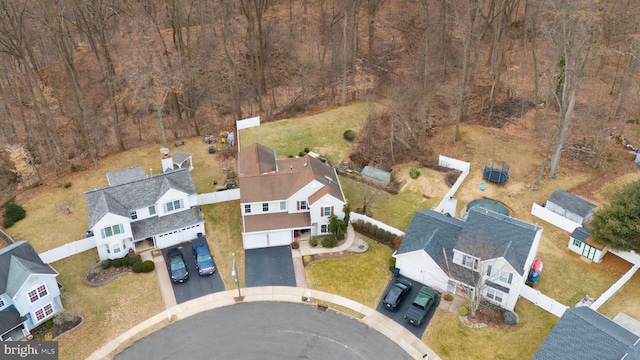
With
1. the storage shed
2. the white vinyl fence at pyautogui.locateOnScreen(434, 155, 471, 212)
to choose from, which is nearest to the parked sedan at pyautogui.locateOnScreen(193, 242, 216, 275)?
the storage shed

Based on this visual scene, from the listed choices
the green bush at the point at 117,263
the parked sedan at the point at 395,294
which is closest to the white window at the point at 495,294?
the parked sedan at the point at 395,294

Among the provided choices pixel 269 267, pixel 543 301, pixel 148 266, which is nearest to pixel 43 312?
pixel 148 266

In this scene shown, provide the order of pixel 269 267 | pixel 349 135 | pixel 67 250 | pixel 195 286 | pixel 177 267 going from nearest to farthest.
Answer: pixel 195 286
pixel 177 267
pixel 269 267
pixel 67 250
pixel 349 135

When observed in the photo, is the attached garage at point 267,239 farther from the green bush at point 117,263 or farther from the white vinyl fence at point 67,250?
the white vinyl fence at point 67,250

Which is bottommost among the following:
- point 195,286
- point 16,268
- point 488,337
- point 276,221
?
point 488,337

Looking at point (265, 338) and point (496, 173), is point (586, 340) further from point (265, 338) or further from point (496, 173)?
point (496, 173)

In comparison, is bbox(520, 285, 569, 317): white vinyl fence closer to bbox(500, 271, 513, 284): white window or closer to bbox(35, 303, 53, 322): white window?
bbox(500, 271, 513, 284): white window

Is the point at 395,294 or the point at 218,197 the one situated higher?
the point at 218,197
